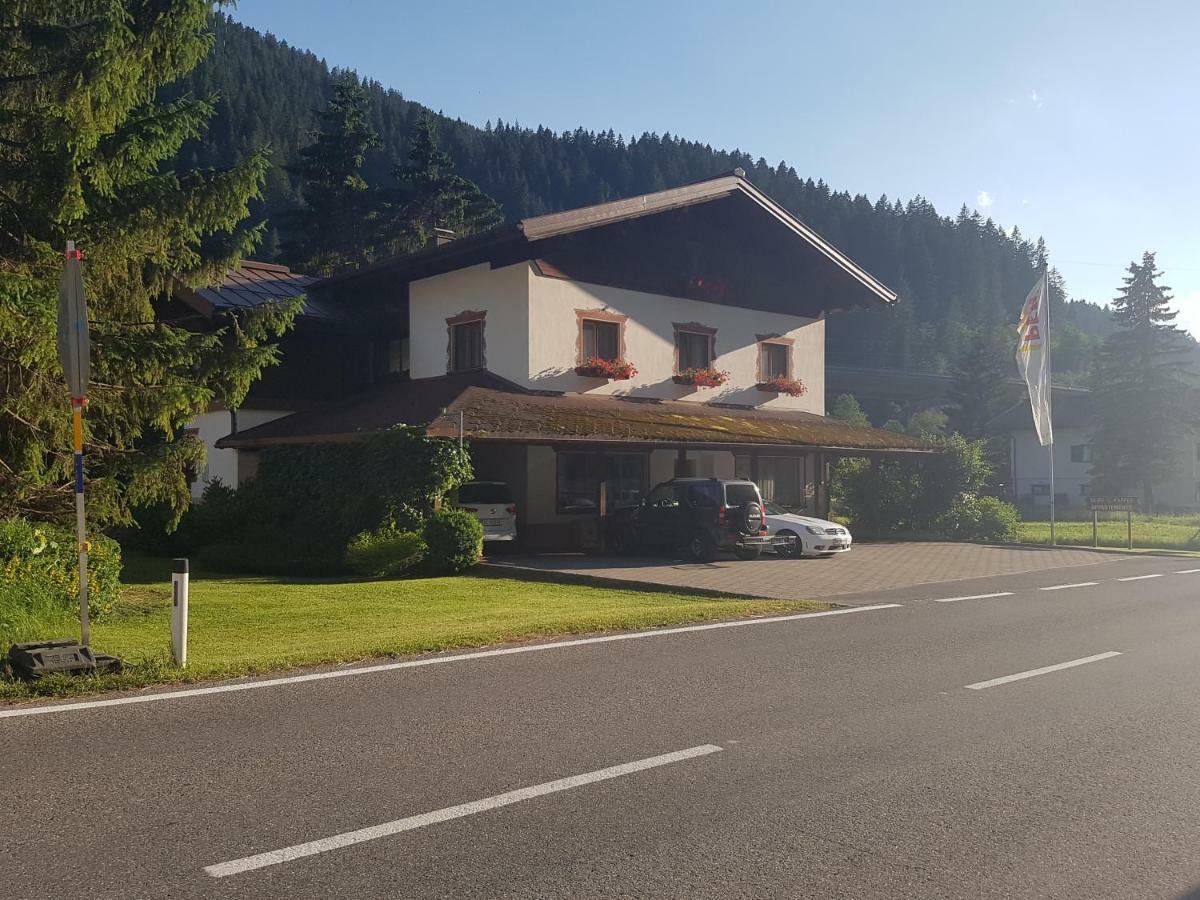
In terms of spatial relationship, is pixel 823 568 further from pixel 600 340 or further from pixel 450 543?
pixel 600 340

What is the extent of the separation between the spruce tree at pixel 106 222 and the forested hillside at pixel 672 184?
6312 centimetres

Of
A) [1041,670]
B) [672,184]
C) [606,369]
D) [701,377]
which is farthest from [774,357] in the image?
[672,184]

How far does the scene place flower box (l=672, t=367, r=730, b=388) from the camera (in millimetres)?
27844

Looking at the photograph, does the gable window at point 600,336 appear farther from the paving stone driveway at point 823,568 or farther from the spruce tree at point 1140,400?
the spruce tree at point 1140,400

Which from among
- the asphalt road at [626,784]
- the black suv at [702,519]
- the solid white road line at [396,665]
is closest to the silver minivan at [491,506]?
the black suv at [702,519]

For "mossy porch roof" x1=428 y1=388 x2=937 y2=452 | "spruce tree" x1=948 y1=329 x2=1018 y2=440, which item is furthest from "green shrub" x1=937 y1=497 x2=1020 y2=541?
"spruce tree" x1=948 y1=329 x2=1018 y2=440

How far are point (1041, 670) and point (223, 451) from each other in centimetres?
2206

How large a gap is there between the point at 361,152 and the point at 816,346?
33.1 m

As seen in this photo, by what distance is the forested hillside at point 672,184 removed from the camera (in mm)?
91388

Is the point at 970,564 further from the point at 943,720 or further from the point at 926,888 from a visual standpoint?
the point at 926,888

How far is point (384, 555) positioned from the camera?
18609mm

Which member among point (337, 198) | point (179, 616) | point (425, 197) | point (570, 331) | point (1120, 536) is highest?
point (425, 197)

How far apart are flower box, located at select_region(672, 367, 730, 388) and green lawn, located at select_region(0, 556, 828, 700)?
35.3ft

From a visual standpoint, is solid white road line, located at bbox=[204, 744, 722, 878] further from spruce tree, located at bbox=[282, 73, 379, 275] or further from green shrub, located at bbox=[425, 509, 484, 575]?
spruce tree, located at bbox=[282, 73, 379, 275]
